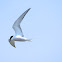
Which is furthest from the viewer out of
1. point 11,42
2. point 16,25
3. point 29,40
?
point 11,42

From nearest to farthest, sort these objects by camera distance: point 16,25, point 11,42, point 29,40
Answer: point 29,40, point 16,25, point 11,42

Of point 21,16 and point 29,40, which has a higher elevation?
point 21,16

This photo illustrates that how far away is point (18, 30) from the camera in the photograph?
30.0m

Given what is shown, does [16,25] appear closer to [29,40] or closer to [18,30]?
[18,30]

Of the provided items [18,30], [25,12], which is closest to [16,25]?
[18,30]

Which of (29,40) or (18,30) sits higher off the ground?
(18,30)

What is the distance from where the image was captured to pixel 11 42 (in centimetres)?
3312

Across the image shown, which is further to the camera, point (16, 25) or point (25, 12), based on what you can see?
point (16, 25)

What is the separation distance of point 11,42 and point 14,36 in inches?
139

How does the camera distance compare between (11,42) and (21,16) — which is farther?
(11,42)

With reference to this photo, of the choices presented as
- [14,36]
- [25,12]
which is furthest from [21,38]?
[25,12]

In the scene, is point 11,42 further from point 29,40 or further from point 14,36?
point 29,40

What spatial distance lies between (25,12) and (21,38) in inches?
Answer: 139

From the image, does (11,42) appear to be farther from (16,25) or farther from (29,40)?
(29,40)
